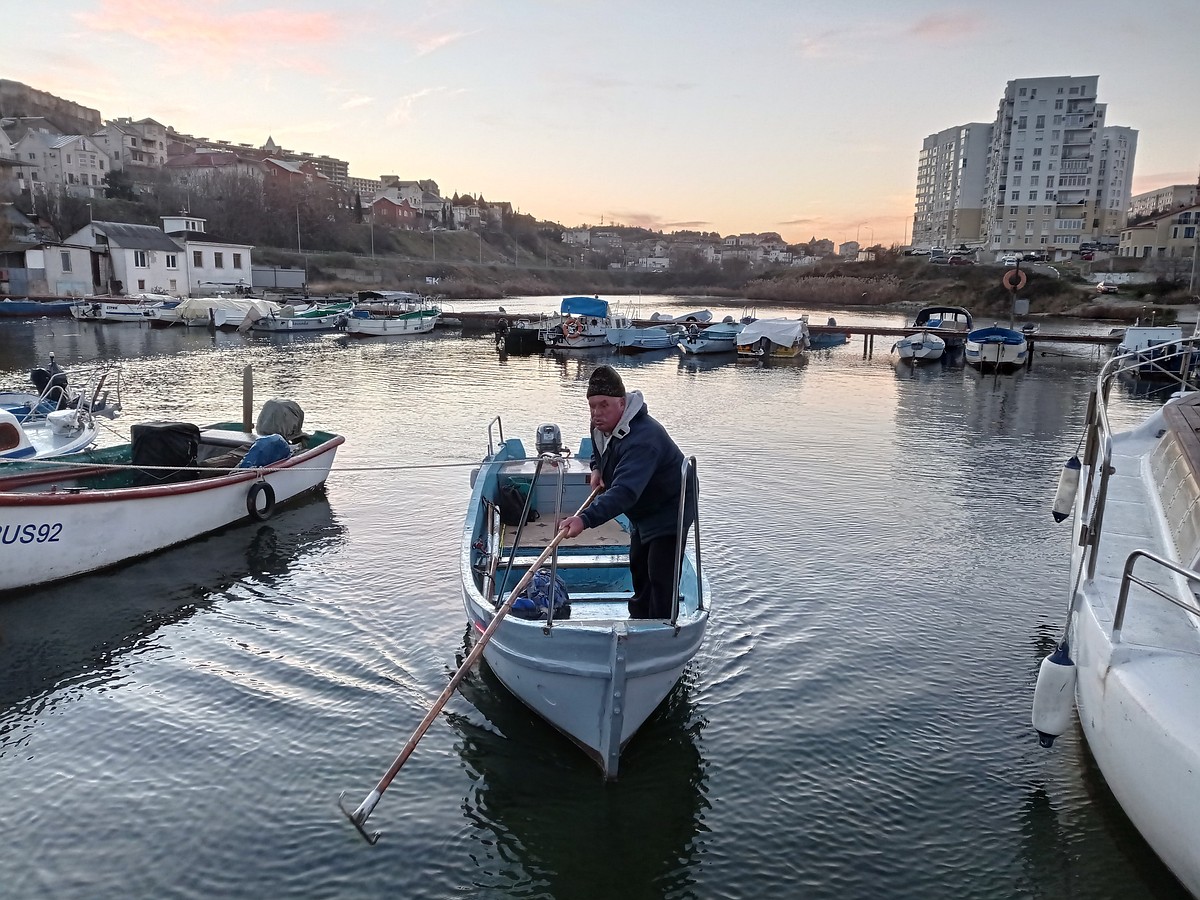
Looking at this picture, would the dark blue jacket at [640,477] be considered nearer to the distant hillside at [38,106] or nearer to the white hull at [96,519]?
the white hull at [96,519]

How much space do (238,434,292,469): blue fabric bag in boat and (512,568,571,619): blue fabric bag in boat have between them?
796 cm

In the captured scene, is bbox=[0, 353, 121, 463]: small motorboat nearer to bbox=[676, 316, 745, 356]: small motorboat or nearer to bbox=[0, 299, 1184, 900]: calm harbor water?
bbox=[0, 299, 1184, 900]: calm harbor water

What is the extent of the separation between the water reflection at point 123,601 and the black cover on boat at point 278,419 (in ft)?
7.79

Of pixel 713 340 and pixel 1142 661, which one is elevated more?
pixel 713 340

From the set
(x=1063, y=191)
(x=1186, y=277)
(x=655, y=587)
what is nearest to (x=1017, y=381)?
(x=655, y=587)

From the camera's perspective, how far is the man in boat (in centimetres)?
624

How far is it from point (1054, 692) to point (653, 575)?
10.5ft

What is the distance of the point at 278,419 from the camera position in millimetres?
15531

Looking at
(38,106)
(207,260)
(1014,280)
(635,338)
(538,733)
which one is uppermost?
(38,106)

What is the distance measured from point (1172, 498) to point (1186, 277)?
90.8 metres

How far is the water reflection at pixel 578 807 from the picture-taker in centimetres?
588

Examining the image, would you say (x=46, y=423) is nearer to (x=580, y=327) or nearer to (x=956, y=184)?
(x=580, y=327)

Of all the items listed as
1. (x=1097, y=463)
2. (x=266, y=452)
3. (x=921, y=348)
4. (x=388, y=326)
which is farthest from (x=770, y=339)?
(x=1097, y=463)

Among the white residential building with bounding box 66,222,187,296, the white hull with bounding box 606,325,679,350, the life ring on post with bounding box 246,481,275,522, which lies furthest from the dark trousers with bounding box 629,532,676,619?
the white residential building with bounding box 66,222,187,296
